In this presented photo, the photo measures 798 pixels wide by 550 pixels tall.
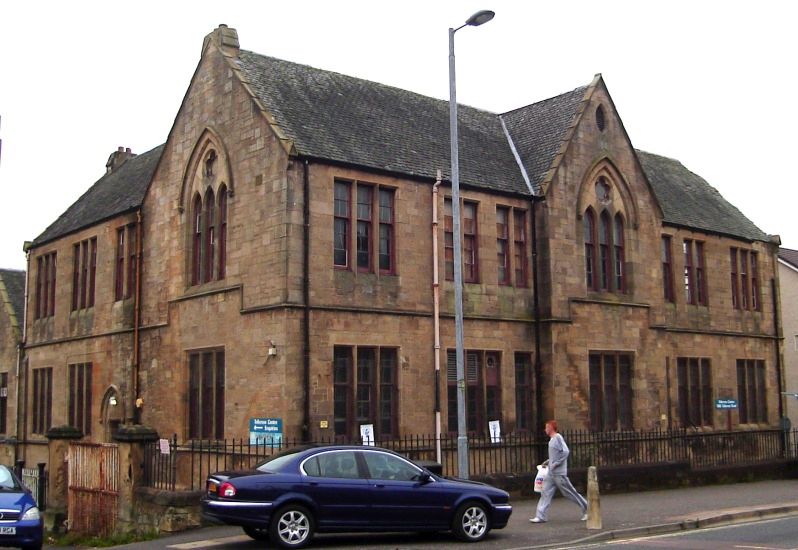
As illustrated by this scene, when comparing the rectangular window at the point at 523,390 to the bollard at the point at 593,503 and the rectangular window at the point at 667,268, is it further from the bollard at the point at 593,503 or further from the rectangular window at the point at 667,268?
the bollard at the point at 593,503

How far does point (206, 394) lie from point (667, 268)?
53.0ft

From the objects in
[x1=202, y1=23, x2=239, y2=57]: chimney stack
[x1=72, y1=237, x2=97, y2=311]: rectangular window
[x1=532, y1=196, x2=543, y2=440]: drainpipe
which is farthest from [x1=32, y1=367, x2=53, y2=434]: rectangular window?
[x1=532, y1=196, x2=543, y2=440]: drainpipe

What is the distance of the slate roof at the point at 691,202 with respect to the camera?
33688 mm

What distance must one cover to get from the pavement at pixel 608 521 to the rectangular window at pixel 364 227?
6788 millimetres

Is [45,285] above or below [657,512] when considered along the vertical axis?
above

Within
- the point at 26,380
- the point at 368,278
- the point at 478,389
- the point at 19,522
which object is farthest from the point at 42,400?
the point at 19,522

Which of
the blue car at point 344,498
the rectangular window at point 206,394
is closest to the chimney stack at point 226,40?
the rectangular window at point 206,394

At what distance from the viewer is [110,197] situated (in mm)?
33656

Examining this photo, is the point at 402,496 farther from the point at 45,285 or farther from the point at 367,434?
the point at 45,285

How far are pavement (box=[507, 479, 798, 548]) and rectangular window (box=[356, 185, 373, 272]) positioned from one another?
679cm

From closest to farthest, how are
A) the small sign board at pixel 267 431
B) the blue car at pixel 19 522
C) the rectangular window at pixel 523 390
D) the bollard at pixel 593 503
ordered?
the blue car at pixel 19 522, the bollard at pixel 593 503, the small sign board at pixel 267 431, the rectangular window at pixel 523 390

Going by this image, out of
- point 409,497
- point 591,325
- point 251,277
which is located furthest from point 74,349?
point 409,497

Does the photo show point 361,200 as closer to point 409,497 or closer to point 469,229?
point 469,229

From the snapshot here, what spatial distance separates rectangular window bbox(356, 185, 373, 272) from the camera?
23.8 metres
